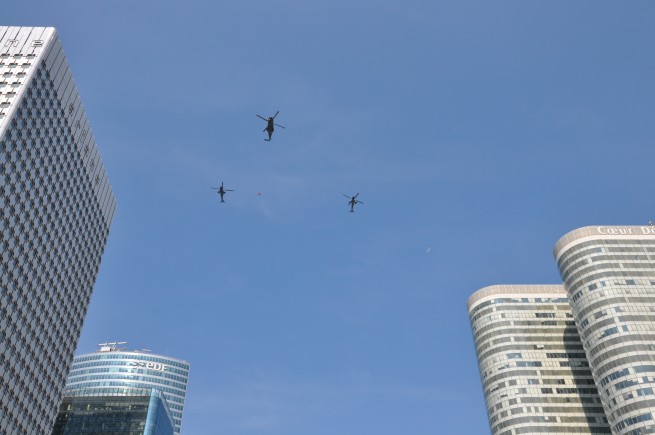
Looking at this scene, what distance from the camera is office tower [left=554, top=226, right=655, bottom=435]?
143 m

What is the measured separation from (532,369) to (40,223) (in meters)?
135

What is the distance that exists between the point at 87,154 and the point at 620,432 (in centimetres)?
14117

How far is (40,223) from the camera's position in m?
132

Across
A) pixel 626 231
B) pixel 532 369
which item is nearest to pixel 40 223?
pixel 532 369

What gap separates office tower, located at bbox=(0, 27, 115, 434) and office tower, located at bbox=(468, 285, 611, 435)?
374ft

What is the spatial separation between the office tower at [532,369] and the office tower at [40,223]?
114 m

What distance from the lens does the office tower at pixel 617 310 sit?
14300cm

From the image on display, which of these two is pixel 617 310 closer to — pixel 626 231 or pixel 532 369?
pixel 626 231

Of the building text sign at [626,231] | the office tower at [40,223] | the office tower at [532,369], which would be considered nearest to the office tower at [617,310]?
the building text sign at [626,231]

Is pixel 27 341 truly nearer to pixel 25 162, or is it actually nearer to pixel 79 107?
pixel 25 162

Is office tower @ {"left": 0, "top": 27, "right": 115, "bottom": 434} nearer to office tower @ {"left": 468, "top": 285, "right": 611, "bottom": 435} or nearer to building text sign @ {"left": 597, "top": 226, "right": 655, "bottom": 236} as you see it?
office tower @ {"left": 468, "top": 285, "right": 611, "bottom": 435}

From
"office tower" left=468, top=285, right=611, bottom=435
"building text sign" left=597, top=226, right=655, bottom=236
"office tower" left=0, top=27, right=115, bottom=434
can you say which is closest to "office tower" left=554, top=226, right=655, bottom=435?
"building text sign" left=597, top=226, right=655, bottom=236

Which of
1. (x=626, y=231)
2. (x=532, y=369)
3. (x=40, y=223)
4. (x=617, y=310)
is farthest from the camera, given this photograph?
(x=532, y=369)

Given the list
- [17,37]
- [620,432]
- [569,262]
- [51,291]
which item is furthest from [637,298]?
[17,37]
